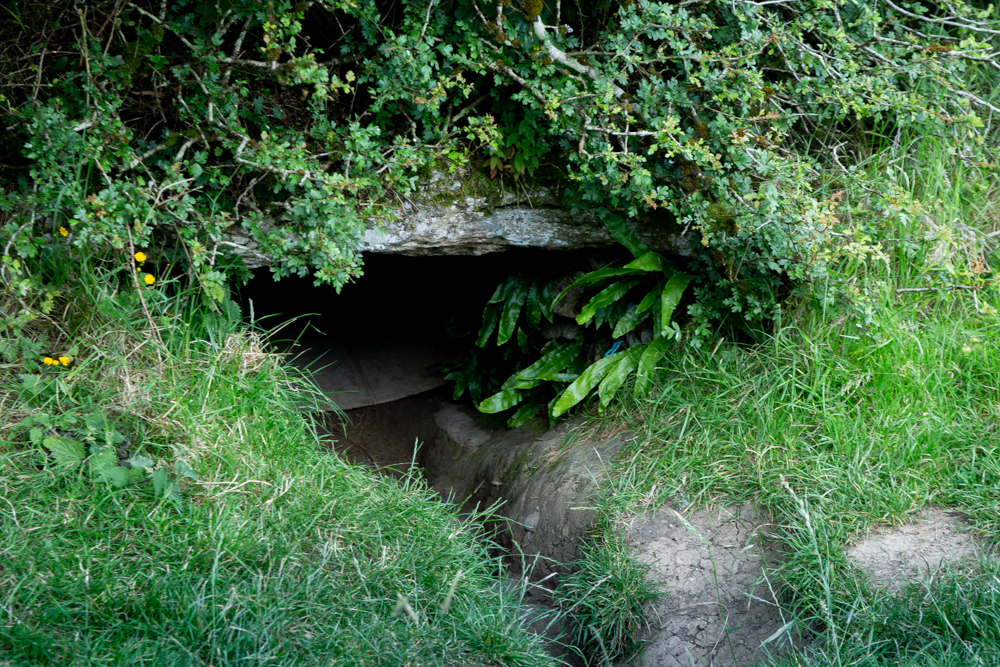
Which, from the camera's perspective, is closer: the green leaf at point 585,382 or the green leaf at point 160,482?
the green leaf at point 160,482

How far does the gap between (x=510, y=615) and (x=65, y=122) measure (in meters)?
2.78

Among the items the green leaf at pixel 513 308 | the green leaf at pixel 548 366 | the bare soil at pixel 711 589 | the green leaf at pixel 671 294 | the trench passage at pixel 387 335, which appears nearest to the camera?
the bare soil at pixel 711 589

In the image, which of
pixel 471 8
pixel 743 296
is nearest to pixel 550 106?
pixel 471 8

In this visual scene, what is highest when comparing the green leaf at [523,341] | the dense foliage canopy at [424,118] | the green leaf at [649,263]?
the dense foliage canopy at [424,118]

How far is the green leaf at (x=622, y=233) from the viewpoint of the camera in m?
4.10

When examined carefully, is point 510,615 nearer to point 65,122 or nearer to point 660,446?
point 660,446

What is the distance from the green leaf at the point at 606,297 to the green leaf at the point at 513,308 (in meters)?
0.71

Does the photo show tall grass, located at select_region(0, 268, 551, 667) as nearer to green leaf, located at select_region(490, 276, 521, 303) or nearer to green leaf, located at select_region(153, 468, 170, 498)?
green leaf, located at select_region(153, 468, 170, 498)

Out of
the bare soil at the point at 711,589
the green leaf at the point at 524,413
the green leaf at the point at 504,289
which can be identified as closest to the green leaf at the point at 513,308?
the green leaf at the point at 504,289

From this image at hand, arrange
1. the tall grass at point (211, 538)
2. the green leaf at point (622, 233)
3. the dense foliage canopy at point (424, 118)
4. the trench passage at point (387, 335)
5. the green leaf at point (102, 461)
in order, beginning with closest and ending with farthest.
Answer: the tall grass at point (211, 538) < the green leaf at point (102, 461) < the dense foliage canopy at point (424, 118) < the green leaf at point (622, 233) < the trench passage at point (387, 335)

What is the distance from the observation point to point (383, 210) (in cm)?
362

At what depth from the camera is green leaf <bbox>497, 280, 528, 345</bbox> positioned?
4977 mm

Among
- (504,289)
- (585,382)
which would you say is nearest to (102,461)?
(585,382)

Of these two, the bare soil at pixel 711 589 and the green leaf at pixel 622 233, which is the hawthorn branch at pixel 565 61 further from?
the bare soil at pixel 711 589
